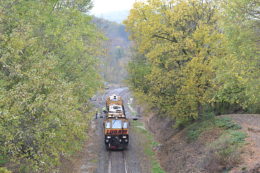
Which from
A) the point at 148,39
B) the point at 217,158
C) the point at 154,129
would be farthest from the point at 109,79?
the point at 217,158

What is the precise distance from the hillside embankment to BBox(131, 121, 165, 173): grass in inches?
20.0

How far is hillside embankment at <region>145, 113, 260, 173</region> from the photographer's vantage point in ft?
49.6

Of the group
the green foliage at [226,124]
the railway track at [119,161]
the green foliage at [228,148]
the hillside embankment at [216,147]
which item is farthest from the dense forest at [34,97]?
the green foliage at [226,124]

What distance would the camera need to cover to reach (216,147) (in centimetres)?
1697

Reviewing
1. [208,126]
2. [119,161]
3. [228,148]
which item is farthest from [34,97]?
[208,126]

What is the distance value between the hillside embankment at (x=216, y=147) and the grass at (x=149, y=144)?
51 cm

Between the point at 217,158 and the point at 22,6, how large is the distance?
14.7 meters

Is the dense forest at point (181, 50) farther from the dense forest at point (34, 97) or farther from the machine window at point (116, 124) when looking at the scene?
the dense forest at point (34, 97)

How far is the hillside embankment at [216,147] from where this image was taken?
15133mm

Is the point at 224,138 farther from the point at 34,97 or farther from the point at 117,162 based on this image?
the point at 34,97

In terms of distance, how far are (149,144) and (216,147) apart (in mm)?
9907

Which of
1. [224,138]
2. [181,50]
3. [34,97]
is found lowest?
[224,138]

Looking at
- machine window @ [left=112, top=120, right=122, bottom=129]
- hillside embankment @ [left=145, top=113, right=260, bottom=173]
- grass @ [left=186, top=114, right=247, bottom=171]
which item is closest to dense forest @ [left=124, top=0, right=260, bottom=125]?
grass @ [left=186, top=114, right=247, bottom=171]

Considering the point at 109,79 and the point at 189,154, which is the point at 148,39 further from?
the point at 109,79
